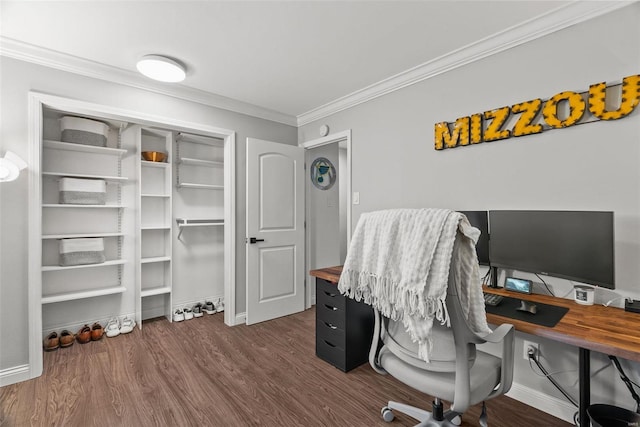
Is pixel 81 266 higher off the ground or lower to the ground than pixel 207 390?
higher

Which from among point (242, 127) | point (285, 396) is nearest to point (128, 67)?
point (242, 127)

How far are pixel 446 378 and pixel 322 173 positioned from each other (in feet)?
10.2

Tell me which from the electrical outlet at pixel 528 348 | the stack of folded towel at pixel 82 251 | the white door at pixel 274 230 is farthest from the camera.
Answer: the white door at pixel 274 230

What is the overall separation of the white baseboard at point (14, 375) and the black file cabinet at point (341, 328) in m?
2.18

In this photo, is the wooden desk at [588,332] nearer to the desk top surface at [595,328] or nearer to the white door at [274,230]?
the desk top surface at [595,328]

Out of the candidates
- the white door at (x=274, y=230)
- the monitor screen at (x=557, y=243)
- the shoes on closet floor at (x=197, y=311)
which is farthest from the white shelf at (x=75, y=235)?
the monitor screen at (x=557, y=243)

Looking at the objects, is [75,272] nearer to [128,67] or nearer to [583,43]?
[128,67]

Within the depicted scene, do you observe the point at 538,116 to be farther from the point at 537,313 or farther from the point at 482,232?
the point at 537,313

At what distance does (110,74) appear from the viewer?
2564mm

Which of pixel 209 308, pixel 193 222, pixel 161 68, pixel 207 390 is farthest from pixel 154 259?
pixel 161 68

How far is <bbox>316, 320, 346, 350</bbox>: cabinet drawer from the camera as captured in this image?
237cm

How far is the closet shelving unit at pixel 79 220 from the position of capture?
287cm

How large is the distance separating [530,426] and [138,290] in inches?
140

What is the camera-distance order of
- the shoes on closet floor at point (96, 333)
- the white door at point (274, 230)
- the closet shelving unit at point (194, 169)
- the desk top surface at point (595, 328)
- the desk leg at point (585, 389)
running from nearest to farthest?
the desk top surface at point (595, 328), the desk leg at point (585, 389), the shoes on closet floor at point (96, 333), the white door at point (274, 230), the closet shelving unit at point (194, 169)
